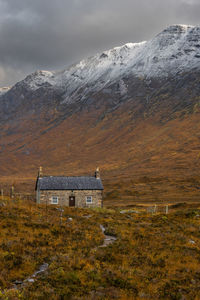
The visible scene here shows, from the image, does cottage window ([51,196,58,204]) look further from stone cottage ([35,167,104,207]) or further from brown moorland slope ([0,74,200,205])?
brown moorland slope ([0,74,200,205])

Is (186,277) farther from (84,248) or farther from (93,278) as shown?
(84,248)

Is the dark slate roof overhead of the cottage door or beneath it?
overhead

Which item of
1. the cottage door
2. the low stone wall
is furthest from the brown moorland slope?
the cottage door

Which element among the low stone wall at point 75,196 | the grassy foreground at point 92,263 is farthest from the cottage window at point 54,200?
the grassy foreground at point 92,263

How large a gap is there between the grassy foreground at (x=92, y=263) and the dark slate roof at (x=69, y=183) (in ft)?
80.1

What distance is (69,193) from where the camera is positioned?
4612 cm

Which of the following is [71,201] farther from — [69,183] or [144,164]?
[144,164]

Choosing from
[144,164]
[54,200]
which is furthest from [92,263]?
[144,164]

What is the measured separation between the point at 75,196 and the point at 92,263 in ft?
107

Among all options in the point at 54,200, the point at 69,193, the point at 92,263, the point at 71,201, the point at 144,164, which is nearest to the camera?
the point at 92,263

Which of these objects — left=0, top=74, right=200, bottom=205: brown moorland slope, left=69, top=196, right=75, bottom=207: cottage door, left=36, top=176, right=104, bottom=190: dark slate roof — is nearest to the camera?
left=69, top=196, right=75, bottom=207: cottage door

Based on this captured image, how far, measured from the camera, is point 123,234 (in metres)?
21.5

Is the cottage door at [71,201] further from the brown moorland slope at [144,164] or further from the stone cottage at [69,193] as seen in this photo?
the brown moorland slope at [144,164]

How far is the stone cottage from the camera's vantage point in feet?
150
